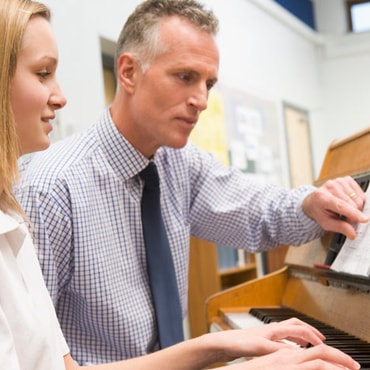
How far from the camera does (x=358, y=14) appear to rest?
709cm

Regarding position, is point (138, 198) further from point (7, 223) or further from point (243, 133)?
point (243, 133)

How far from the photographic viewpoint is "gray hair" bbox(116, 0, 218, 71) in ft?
5.71

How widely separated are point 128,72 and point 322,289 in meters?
0.83

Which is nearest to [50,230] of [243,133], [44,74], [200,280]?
[44,74]

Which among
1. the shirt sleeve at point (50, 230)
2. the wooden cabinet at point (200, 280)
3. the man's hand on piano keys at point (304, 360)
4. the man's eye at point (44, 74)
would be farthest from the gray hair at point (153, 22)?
the wooden cabinet at point (200, 280)

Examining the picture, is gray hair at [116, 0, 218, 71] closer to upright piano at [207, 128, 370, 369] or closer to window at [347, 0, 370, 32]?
upright piano at [207, 128, 370, 369]

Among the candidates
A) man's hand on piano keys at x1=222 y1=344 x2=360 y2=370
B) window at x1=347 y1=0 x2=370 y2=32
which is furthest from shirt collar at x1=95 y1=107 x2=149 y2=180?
window at x1=347 y1=0 x2=370 y2=32

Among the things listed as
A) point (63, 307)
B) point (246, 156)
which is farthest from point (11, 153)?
point (246, 156)

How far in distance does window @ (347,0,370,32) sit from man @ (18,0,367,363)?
19.0 feet

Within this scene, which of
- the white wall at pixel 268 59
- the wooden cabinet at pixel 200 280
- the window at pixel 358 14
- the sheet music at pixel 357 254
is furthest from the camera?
the window at pixel 358 14

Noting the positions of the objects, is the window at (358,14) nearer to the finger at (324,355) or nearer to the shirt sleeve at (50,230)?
the shirt sleeve at (50,230)

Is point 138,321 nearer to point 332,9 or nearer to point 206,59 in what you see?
point 206,59

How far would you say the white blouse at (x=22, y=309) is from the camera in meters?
0.90

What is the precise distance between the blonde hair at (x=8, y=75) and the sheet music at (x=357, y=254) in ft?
2.48
